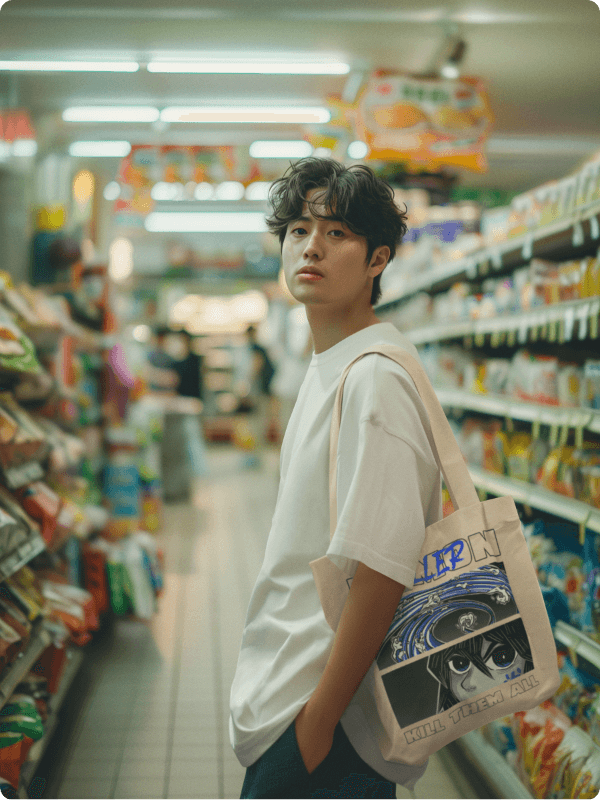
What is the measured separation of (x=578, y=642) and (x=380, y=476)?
1347 millimetres

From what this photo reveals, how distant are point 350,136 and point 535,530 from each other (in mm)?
3639

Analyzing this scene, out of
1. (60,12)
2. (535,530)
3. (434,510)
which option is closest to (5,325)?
(434,510)

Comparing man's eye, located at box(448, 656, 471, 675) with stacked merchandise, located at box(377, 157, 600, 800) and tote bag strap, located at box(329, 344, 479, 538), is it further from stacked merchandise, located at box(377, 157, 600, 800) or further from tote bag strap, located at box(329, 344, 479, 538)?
stacked merchandise, located at box(377, 157, 600, 800)

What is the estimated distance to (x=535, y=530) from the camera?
2.55m

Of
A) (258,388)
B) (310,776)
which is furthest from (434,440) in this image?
(258,388)

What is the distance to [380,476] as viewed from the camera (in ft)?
3.48

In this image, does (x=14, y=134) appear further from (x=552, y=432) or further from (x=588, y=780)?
(x=588, y=780)

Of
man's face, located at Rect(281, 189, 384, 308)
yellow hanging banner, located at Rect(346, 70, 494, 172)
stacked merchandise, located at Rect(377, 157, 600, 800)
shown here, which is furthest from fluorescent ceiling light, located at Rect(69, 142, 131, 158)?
man's face, located at Rect(281, 189, 384, 308)

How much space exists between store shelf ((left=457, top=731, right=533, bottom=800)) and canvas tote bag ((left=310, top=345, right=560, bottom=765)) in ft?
4.21

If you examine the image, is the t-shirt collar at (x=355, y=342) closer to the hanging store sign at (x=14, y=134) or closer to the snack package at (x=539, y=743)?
the snack package at (x=539, y=743)

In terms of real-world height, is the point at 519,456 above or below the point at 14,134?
below

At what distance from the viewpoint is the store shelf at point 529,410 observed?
2.06 m

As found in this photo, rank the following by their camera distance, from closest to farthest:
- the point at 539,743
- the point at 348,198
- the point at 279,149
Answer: the point at 348,198, the point at 539,743, the point at 279,149

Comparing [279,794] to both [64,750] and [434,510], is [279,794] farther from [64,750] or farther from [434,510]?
[64,750]
